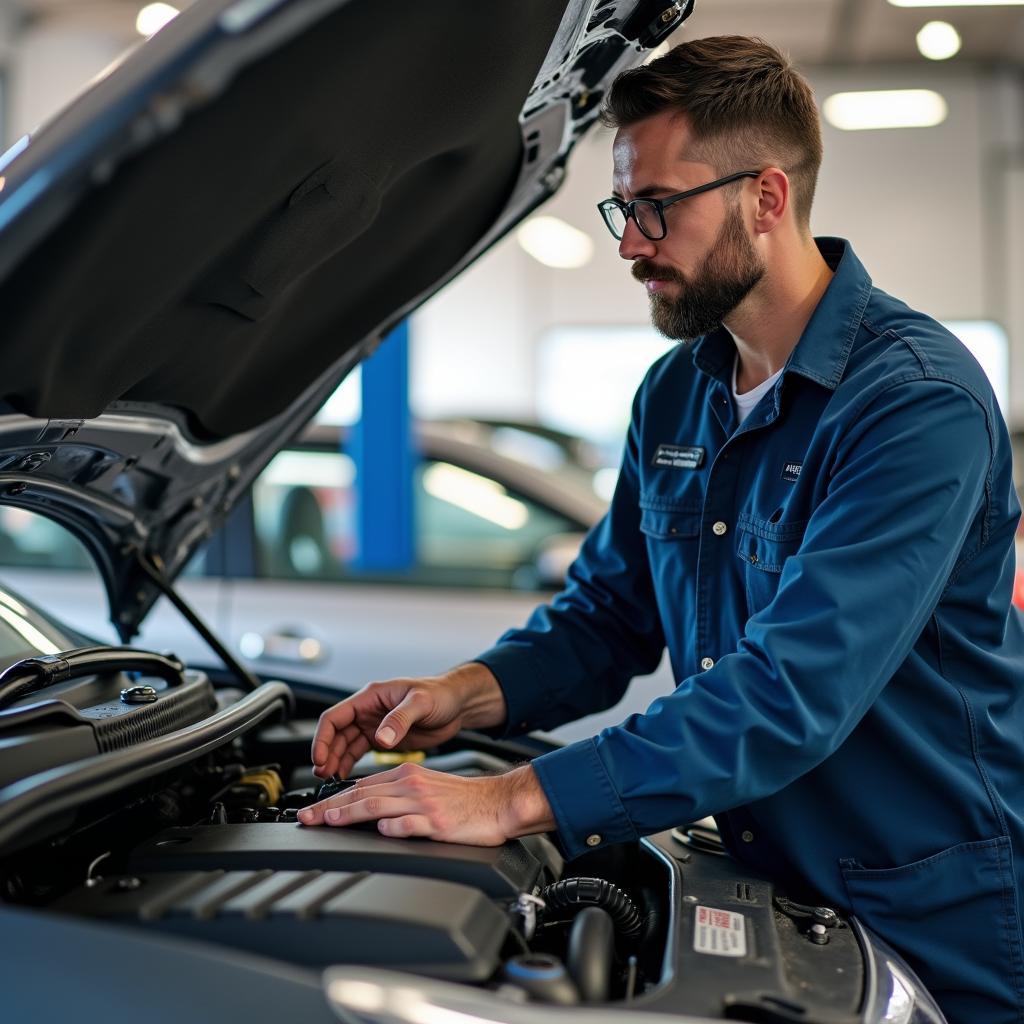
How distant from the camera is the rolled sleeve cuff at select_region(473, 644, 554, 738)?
1.83m

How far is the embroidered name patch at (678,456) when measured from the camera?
179 cm

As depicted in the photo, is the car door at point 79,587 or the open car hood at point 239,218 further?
the car door at point 79,587

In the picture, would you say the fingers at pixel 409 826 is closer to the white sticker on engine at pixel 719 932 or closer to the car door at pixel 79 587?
the white sticker on engine at pixel 719 932

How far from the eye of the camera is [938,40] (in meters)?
8.23

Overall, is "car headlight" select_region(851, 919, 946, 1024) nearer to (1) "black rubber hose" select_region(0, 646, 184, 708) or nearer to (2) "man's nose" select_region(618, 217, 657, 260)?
(2) "man's nose" select_region(618, 217, 657, 260)

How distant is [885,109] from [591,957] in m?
8.93

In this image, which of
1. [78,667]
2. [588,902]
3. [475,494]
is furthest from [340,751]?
[475,494]

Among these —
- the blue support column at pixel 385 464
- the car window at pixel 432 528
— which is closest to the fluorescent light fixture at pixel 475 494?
the car window at pixel 432 528

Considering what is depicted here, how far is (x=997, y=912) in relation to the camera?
143 cm

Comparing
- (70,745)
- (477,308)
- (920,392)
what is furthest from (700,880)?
(477,308)

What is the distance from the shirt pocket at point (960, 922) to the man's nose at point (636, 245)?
829 millimetres

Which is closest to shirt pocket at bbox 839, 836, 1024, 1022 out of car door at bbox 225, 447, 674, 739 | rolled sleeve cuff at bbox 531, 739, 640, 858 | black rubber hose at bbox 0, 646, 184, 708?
rolled sleeve cuff at bbox 531, 739, 640, 858

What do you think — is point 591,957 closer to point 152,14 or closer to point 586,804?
point 586,804

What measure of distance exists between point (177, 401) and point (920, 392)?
40.1 inches
